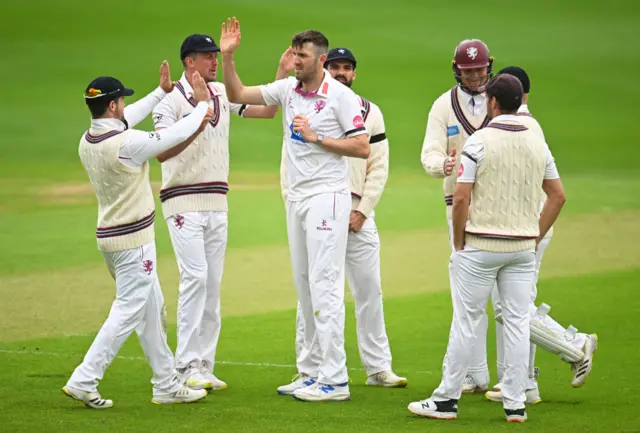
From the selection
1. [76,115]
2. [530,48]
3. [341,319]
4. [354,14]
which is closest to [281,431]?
[341,319]

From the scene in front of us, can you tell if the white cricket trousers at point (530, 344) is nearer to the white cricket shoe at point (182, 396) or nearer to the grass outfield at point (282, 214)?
the grass outfield at point (282, 214)

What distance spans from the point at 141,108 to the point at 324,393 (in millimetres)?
2028

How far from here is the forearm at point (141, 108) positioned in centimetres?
701

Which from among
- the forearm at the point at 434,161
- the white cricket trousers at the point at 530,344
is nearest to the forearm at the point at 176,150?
the forearm at the point at 434,161

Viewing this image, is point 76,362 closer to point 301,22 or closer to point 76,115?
point 76,115

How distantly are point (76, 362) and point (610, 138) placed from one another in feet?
47.2

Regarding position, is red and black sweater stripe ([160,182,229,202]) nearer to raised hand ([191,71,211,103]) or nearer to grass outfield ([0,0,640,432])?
raised hand ([191,71,211,103])

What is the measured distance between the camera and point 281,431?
19.5 ft

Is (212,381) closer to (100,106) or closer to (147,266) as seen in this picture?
(147,266)

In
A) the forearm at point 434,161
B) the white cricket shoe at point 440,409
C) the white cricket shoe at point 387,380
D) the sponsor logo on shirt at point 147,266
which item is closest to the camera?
the white cricket shoe at point 440,409

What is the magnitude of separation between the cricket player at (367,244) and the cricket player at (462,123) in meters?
0.45

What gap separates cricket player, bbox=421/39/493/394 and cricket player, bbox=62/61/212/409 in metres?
1.44

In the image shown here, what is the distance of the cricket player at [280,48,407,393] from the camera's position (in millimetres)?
7504

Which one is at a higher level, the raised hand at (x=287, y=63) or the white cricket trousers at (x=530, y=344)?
the raised hand at (x=287, y=63)
